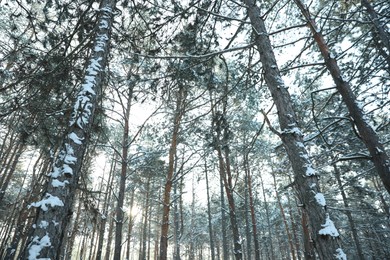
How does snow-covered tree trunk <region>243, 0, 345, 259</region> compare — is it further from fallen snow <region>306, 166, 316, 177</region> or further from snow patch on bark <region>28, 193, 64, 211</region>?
snow patch on bark <region>28, 193, 64, 211</region>

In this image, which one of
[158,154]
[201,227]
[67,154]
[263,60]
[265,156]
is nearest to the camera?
[67,154]

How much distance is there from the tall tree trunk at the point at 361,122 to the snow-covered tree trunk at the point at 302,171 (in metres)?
1.09

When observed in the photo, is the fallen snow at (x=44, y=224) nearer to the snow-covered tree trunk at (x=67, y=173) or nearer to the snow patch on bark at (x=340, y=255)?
the snow-covered tree trunk at (x=67, y=173)

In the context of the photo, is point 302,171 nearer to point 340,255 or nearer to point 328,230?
point 328,230

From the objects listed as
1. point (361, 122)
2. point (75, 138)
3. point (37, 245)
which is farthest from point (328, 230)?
point (75, 138)

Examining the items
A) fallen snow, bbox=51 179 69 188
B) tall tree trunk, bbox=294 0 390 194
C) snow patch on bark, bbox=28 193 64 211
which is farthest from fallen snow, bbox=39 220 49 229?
tall tree trunk, bbox=294 0 390 194

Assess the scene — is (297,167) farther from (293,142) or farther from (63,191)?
(63,191)

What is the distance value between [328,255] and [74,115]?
3723 millimetres

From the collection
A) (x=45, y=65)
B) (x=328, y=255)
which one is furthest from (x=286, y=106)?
(x=45, y=65)

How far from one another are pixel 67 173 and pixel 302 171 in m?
3.17

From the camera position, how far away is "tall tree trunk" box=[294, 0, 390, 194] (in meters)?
3.86

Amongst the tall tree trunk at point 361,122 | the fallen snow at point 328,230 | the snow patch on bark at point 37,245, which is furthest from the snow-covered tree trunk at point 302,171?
the snow patch on bark at point 37,245

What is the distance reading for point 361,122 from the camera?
4.06m

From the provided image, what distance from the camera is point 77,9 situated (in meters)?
4.40
